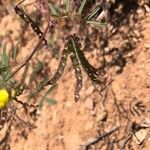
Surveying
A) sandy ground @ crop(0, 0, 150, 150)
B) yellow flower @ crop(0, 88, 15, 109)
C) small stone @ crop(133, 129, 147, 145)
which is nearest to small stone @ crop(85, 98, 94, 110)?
sandy ground @ crop(0, 0, 150, 150)

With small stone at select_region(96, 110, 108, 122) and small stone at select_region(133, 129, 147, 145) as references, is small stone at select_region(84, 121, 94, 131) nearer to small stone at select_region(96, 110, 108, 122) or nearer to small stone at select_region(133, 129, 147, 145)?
small stone at select_region(96, 110, 108, 122)

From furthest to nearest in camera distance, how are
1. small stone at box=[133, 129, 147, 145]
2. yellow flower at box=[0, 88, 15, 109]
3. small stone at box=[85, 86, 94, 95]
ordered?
small stone at box=[85, 86, 94, 95] < small stone at box=[133, 129, 147, 145] < yellow flower at box=[0, 88, 15, 109]

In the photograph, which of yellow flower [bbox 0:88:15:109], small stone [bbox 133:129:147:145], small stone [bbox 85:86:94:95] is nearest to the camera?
yellow flower [bbox 0:88:15:109]

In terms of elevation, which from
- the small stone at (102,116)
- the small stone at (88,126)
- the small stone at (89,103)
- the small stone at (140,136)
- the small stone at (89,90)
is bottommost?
the small stone at (140,136)

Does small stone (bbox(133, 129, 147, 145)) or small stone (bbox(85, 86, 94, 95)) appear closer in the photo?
small stone (bbox(133, 129, 147, 145))

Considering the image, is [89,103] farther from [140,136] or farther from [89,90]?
[140,136]

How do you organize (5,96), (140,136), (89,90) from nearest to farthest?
(5,96), (140,136), (89,90)

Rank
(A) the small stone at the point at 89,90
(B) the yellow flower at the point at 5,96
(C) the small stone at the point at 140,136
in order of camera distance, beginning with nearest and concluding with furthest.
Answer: (B) the yellow flower at the point at 5,96 → (C) the small stone at the point at 140,136 → (A) the small stone at the point at 89,90

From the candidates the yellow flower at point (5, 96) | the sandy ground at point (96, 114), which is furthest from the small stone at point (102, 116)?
the yellow flower at point (5, 96)

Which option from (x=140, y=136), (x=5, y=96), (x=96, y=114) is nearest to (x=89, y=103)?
(x=96, y=114)

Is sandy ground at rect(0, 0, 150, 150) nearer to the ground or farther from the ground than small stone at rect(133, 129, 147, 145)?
farther from the ground

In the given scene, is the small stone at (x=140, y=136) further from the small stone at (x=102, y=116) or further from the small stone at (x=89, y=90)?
the small stone at (x=89, y=90)
